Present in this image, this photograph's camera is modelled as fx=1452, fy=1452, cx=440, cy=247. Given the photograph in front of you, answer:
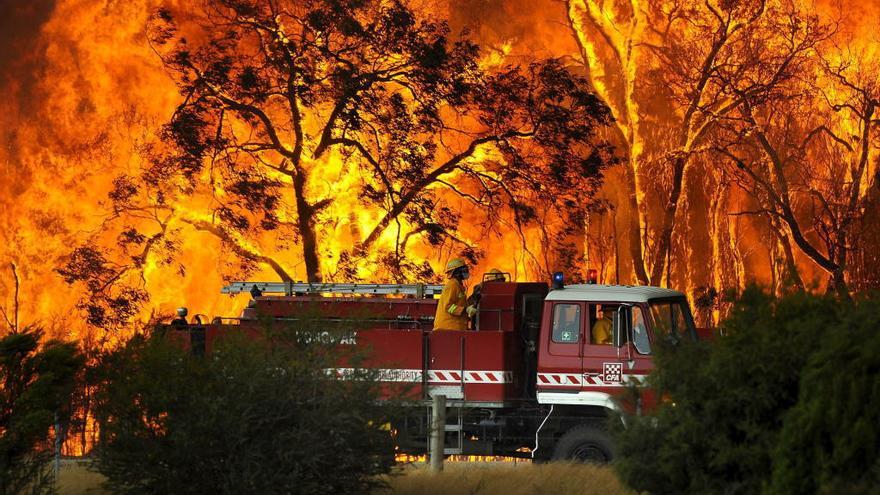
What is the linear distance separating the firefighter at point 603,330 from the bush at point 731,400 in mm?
5982

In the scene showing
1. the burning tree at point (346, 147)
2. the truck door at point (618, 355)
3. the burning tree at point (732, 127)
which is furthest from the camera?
the burning tree at point (732, 127)

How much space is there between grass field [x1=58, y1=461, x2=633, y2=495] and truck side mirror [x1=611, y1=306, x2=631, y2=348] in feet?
6.80

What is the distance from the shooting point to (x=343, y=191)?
1101 inches

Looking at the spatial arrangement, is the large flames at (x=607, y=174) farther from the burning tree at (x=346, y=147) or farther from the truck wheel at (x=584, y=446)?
the truck wheel at (x=584, y=446)

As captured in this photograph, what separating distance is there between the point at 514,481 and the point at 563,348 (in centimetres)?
294

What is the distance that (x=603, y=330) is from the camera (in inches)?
620

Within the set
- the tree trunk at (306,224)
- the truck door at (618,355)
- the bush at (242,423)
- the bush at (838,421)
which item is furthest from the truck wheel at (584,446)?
the tree trunk at (306,224)

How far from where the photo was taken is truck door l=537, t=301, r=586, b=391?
15727mm

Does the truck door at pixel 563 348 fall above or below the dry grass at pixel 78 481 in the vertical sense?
above

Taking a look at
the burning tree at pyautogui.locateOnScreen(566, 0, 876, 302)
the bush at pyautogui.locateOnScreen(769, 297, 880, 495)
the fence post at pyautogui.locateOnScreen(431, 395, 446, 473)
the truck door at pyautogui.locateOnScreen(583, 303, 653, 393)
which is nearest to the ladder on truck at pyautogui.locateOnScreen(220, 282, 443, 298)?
the truck door at pyautogui.locateOnScreen(583, 303, 653, 393)

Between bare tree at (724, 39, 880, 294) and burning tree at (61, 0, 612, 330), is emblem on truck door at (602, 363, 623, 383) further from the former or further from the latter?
bare tree at (724, 39, 880, 294)

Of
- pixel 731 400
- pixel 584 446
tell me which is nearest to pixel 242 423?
pixel 731 400

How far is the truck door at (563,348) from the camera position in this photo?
51.6ft

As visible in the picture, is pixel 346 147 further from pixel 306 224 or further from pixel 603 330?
pixel 603 330
